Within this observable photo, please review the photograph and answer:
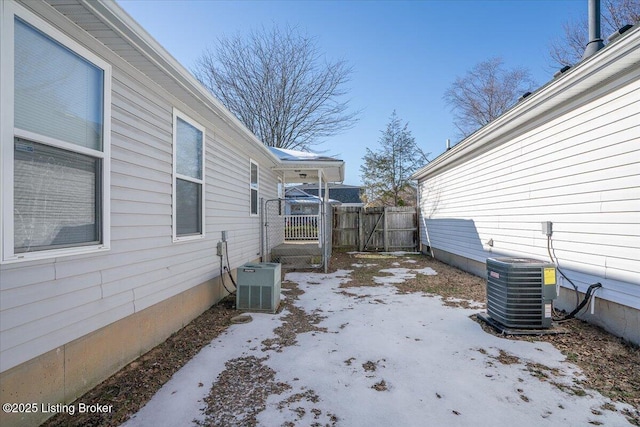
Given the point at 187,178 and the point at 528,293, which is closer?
the point at 528,293

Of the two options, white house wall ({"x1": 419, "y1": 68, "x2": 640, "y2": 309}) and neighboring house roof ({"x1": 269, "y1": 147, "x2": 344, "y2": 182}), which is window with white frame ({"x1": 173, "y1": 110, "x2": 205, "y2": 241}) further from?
white house wall ({"x1": 419, "y1": 68, "x2": 640, "y2": 309})

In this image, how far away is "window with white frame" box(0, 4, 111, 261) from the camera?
1897 millimetres

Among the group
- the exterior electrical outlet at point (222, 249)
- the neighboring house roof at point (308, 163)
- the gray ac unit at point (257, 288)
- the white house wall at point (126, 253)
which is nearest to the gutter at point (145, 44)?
the white house wall at point (126, 253)

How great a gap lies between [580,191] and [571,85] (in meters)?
1.38

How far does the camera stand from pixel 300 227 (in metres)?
9.47

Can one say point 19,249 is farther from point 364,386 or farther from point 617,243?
point 617,243

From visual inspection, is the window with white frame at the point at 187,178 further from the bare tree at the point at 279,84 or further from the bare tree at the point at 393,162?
the bare tree at the point at 393,162

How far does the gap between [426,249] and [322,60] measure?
36.8 feet

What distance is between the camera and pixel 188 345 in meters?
3.51

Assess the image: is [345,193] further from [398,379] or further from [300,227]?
[398,379]

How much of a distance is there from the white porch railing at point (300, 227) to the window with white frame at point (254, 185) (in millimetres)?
1667

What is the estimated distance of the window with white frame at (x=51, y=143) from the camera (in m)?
1.90

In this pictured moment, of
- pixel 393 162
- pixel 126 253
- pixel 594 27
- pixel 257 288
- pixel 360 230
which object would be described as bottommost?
pixel 257 288

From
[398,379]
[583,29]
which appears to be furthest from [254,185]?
[583,29]
